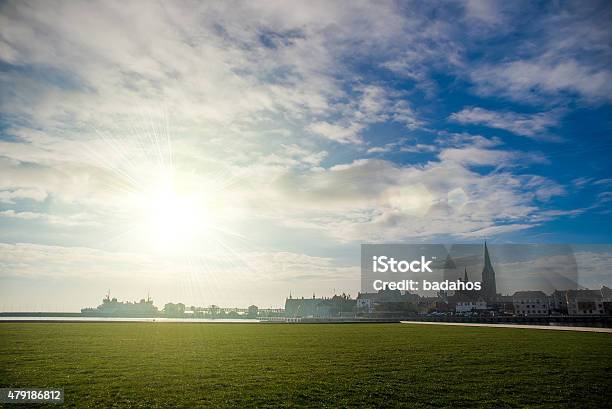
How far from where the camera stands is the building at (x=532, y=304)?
180250 mm

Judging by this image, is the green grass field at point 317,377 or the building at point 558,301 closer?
the green grass field at point 317,377

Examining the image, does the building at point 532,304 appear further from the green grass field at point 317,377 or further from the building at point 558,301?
the green grass field at point 317,377

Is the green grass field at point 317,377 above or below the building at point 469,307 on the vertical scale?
above

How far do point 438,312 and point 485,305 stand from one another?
2528 centimetres

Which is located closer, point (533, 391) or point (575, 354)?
point (533, 391)

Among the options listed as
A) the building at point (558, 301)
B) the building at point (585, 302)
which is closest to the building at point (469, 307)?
the building at point (558, 301)

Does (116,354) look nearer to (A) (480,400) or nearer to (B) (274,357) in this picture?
(B) (274,357)

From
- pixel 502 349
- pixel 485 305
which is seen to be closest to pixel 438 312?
pixel 485 305

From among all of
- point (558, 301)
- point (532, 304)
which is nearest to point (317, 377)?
point (532, 304)

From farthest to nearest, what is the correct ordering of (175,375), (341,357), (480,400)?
(341,357) < (175,375) < (480,400)

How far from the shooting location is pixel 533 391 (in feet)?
49.1

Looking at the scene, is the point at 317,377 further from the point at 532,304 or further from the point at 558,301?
the point at 558,301

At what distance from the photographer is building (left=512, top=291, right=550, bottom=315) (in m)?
180

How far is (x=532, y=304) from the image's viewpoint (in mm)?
182750
